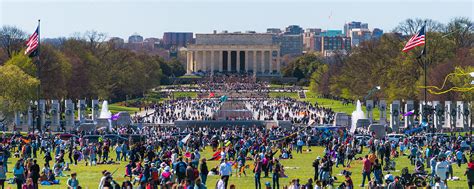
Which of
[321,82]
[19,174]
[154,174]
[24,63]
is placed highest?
[24,63]

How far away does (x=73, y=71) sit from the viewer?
102062 mm

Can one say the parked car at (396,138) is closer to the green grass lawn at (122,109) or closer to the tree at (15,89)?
the tree at (15,89)

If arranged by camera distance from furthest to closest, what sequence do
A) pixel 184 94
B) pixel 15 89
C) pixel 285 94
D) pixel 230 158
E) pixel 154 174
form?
1. pixel 285 94
2. pixel 184 94
3. pixel 15 89
4. pixel 230 158
5. pixel 154 174

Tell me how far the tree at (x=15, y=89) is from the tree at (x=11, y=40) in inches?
670

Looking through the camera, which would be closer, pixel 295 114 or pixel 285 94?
pixel 295 114

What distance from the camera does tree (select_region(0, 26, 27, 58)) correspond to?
96938 mm

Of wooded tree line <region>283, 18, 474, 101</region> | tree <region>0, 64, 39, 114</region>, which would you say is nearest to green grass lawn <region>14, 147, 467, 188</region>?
tree <region>0, 64, 39, 114</region>

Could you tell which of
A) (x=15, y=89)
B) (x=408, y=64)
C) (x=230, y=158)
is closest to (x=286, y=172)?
(x=230, y=158)

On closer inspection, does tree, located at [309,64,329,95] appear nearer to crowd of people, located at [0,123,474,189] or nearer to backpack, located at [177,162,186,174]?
crowd of people, located at [0,123,474,189]

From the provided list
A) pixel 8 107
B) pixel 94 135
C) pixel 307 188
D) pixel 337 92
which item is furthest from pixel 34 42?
pixel 337 92

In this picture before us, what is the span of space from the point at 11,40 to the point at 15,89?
24245 mm

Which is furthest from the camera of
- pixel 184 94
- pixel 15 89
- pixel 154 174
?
pixel 184 94

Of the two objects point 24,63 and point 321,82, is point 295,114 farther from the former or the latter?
point 321,82

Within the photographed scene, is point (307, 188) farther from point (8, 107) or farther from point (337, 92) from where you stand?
point (337, 92)
